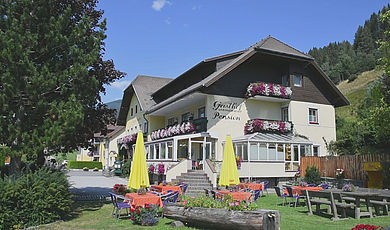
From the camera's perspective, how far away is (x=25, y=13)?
10.4 metres

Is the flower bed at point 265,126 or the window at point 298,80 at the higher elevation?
the window at point 298,80

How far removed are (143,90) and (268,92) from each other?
46.8 feet

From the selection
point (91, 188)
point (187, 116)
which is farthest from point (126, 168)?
point (91, 188)

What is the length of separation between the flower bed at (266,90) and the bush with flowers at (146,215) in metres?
14.7

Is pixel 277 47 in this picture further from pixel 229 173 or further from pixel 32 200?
pixel 32 200

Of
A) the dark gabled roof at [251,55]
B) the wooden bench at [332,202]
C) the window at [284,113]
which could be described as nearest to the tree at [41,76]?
the wooden bench at [332,202]

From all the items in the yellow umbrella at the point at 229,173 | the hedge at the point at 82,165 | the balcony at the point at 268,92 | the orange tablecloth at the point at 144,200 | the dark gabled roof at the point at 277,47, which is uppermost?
the dark gabled roof at the point at 277,47

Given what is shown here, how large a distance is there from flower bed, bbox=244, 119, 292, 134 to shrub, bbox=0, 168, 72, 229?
14504 millimetres

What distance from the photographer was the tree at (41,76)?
32.7 ft

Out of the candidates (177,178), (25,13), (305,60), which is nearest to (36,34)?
(25,13)

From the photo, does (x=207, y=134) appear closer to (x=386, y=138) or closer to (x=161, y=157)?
(x=161, y=157)

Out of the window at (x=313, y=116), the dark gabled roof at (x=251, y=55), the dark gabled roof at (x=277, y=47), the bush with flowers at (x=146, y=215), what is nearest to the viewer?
the bush with flowers at (x=146, y=215)

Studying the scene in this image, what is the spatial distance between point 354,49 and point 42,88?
10011cm

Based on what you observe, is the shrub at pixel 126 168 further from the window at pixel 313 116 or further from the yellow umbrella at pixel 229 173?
the yellow umbrella at pixel 229 173
